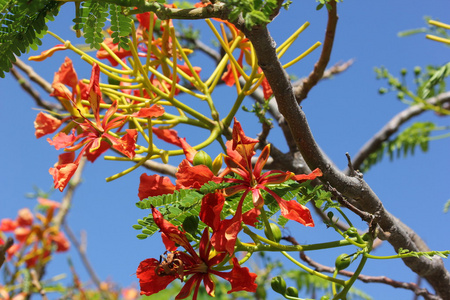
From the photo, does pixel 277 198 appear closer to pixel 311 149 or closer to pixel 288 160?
pixel 311 149

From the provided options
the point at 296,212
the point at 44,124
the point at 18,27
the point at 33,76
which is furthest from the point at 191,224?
the point at 33,76

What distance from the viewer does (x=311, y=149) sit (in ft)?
2.65

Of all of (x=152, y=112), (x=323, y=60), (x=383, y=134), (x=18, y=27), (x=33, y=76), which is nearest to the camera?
(x=18, y=27)

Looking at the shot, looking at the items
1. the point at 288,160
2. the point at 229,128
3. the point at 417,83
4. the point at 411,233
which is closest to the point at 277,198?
the point at 229,128

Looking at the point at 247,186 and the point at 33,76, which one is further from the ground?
the point at 33,76

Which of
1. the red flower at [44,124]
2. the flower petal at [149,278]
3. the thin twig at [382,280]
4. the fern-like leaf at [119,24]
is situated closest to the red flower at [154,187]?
the flower petal at [149,278]

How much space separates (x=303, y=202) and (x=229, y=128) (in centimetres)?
39

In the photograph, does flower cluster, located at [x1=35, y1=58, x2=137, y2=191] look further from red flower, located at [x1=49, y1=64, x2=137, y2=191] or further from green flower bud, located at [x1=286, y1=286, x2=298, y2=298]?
green flower bud, located at [x1=286, y1=286, x2=298, y2=298]

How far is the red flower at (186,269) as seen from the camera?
77 cm

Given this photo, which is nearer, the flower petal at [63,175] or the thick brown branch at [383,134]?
the flower petal at [63,175]

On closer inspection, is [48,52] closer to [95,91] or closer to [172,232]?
[95,91]

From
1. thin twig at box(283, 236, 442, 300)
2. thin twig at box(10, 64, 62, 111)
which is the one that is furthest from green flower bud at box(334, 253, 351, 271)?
thin twig at box(10, 64, 62, 111)

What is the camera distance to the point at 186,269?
80 centimetres

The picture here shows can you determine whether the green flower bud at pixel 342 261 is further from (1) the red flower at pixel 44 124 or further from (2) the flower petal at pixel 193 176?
(1) the red flower at pixel 44 124
